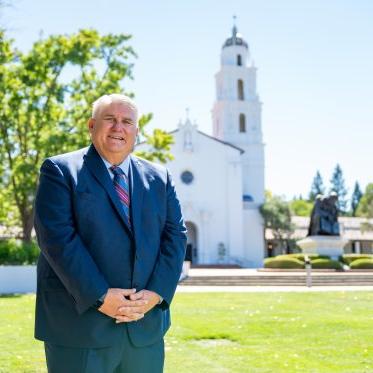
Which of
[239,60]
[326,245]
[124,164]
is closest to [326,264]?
[326,245]

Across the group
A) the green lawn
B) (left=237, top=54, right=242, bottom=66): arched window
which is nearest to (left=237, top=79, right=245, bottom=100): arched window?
(left=237, top=54, right=242, bottom=66): arched window

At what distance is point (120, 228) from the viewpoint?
10.3 feet

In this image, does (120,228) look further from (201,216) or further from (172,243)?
(201,216)

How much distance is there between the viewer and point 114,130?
129 inches

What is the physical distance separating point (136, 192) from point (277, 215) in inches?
1766

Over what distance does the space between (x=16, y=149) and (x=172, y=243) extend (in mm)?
21170

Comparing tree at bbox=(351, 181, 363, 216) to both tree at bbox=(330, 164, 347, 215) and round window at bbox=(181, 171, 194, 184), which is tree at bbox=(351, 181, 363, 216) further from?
round window at bbox=(181, 171, 194, 184)

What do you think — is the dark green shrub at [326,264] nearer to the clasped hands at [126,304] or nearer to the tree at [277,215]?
the tree at [277,215]

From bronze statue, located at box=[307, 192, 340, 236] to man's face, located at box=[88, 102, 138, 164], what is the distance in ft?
97.0

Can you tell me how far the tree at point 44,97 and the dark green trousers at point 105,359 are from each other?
728 inches

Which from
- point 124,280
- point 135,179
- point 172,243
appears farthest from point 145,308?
point 135,179

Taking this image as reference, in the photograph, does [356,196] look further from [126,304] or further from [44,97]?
[126,304]

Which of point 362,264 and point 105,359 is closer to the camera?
point 105,359

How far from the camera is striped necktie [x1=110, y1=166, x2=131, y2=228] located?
3.23 meters
